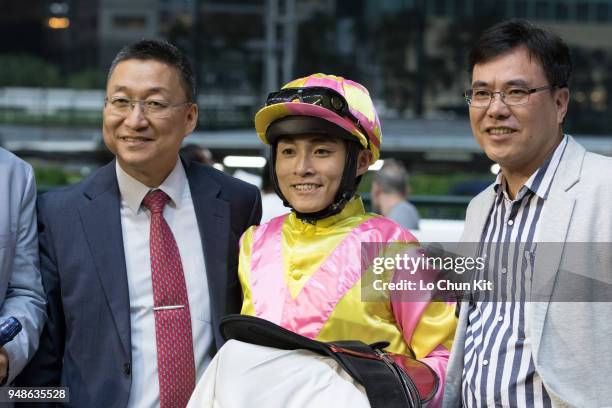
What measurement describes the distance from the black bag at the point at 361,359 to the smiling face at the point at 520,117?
0.60 m

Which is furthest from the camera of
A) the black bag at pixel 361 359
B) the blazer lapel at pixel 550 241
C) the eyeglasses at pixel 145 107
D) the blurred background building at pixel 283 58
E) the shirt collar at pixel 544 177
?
the blurred background building at pixel 283 58

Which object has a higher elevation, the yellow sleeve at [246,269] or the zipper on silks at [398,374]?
the yellow sleeve at [246,269]

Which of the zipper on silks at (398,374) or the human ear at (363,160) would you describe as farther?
the human ear at (363,160)

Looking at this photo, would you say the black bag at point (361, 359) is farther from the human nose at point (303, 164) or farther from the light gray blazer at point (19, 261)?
the light gray blazer at point (19, 261)

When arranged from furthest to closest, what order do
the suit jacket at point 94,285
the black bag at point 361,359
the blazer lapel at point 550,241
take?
the suit jacket at point 94,285, the blazer lapel at point 550,241, the black bag at point 361,359

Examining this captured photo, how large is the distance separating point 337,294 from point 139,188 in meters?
0.71

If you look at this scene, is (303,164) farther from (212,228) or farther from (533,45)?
(533,45)

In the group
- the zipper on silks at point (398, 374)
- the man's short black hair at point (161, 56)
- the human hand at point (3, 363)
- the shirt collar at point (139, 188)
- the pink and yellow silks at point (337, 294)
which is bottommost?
the human hand at point (3, 363)

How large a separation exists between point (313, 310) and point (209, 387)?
38cm

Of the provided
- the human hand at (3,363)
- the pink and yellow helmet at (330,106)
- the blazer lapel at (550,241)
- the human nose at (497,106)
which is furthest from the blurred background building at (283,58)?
the blazer lapel at (550,241)

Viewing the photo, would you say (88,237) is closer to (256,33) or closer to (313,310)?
(313,310)

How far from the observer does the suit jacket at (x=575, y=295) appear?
7.00 feet

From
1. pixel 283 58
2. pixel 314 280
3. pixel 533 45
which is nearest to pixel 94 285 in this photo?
pixel 314 280

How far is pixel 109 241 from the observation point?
2.62 m
